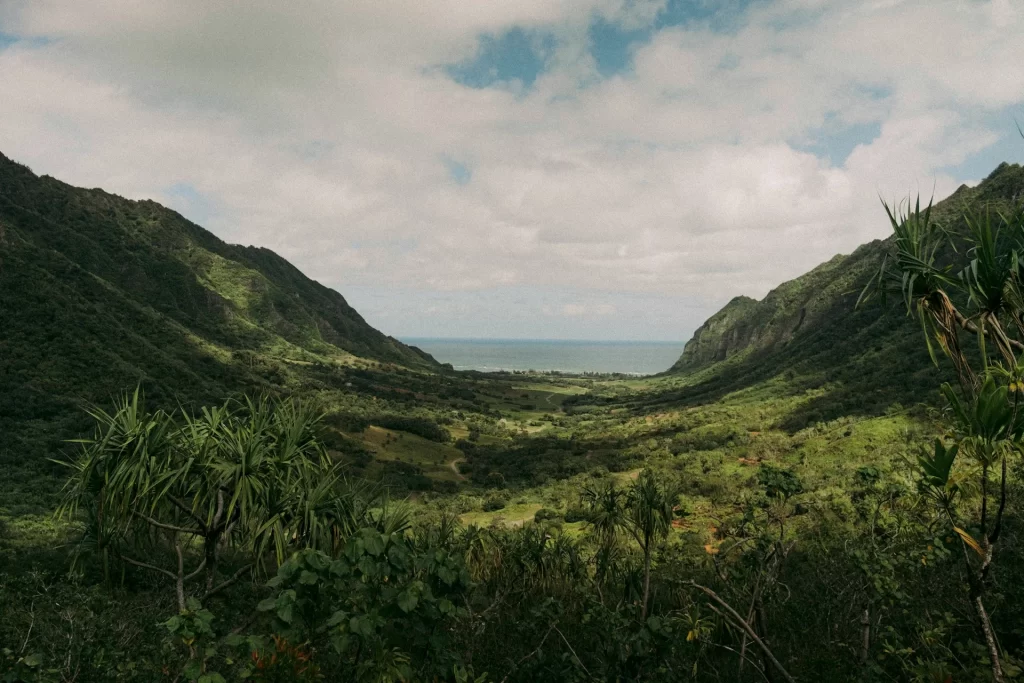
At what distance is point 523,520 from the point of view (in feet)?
85.8

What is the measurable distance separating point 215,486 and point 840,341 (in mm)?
78770

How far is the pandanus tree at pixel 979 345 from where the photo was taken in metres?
3.86

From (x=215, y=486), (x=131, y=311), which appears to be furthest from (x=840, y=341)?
(x=131, y=311)

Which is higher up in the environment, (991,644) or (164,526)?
(991,644)

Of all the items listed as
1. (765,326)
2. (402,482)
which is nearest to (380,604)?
(402,482)

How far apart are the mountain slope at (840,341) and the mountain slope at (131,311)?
4679cm

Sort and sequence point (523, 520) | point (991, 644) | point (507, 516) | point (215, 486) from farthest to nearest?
point (507, 516)
point (523, 520)
point (215, 486)
point (991, 644)

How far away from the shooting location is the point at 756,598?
590cm

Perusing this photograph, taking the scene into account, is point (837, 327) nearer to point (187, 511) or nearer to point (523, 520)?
point (523, 520)

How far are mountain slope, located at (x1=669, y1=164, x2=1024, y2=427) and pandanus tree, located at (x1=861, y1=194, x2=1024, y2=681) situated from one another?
7329mm

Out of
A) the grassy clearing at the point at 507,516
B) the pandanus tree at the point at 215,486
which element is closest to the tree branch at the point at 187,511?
the pandanus tree at the point at 215,486

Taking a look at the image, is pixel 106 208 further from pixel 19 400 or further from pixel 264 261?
pixel 19 400

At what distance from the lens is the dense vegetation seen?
4.24 m

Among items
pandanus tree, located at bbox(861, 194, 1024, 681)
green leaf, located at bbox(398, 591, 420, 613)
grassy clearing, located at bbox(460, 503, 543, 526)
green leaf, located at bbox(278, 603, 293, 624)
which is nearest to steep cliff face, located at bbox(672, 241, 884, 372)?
grassy clearing, located at bbox(460, 503, 543, 526)
